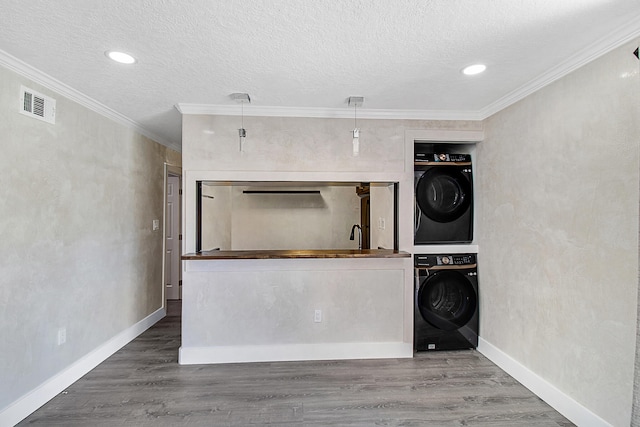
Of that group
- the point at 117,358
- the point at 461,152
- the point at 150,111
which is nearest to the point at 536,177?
the point at 461,152

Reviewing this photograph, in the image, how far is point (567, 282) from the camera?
2158mm

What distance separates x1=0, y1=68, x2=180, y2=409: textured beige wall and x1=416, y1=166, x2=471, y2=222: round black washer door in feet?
9.89

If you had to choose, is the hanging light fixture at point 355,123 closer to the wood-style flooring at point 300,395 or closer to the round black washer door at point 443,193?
the round black washer door at point 443,193

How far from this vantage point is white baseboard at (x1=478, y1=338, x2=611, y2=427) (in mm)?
2013

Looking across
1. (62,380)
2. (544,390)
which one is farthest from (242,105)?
(544,390)

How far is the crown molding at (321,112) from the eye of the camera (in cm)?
294

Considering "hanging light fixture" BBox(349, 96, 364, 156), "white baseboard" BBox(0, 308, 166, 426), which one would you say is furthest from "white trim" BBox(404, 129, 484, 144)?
"white baseboard" BBox(0, 308, 166, 426)

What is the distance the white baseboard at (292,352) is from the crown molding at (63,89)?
2300 mm

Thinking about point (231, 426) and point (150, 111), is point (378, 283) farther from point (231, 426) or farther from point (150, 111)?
point (150, 111)

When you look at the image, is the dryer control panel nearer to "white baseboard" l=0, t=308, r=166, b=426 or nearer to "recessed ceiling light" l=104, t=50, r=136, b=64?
"recessed ceiling light" l=104, t=50, r=136, b=64

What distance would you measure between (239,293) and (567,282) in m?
2.55

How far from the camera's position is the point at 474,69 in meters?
2.21

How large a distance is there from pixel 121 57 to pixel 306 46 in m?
1.17

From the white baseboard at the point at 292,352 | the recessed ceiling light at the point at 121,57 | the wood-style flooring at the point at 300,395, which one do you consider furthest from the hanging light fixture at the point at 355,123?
the wood-style flooring at the point at 300,395
